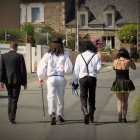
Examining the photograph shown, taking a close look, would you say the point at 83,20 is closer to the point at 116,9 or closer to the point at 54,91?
the point at 116,9

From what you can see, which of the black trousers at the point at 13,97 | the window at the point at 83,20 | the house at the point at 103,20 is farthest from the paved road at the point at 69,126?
the window at the point at 83,20

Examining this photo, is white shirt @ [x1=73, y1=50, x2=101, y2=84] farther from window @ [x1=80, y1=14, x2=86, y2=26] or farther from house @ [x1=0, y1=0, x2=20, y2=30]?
window @ [x1=80, y1=14, x2=86, y2=26]

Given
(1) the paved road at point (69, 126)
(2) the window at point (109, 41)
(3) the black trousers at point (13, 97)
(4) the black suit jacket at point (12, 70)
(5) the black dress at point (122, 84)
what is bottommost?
(1) the paved road at point (69, 126)

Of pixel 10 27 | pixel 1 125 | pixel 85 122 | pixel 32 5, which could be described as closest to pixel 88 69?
pixel 85 122

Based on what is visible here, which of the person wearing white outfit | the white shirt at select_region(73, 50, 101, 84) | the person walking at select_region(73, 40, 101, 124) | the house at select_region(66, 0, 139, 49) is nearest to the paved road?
the person walking at select_region(73, 40, 101, 124)

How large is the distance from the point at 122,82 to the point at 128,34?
159ft

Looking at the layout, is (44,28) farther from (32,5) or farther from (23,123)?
(23,123)

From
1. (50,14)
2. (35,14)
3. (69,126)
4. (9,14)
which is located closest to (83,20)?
(50,14)

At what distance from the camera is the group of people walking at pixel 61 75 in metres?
10.7

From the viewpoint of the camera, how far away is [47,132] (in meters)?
9.83

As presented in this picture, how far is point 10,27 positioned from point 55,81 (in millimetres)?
4416

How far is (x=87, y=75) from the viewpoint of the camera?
10.8m

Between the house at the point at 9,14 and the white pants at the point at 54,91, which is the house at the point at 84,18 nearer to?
the white pants at the point at 54,91

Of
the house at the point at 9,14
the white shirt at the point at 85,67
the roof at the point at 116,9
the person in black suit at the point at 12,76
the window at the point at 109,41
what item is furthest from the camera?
the window at the point at 109,41
